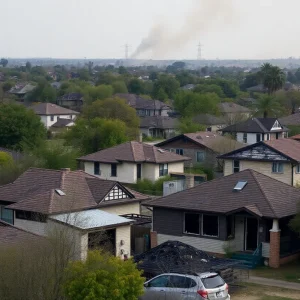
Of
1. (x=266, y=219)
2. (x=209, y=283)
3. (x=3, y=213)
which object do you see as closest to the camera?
(x=209, y=283)

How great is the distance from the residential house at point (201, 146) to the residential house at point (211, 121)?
2047 cm

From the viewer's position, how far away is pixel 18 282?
1902 centimetres

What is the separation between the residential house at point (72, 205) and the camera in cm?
2958

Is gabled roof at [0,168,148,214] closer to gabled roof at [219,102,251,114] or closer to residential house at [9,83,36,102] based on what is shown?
gabled roof at [219,102,251,114]

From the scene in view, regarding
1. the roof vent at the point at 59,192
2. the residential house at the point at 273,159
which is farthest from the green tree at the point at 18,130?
the roof vent at the point at 59,192

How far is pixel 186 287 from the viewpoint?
22.7 metres

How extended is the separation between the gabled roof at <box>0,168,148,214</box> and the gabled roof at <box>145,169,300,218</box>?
7.26 feet

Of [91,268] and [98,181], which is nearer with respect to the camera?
[91,268]

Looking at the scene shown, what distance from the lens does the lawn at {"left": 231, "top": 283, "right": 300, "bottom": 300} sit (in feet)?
85.0

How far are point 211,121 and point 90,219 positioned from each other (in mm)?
55360

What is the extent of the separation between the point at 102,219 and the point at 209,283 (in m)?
8.84

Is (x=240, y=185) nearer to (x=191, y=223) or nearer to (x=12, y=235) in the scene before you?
(x=191, y=223)

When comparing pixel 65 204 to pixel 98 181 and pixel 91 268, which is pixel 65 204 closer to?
pixel 98 181

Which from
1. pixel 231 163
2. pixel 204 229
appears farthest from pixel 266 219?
pixel 231 163
